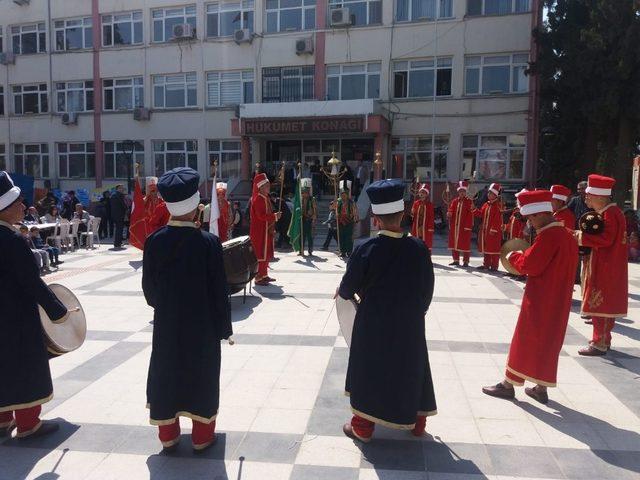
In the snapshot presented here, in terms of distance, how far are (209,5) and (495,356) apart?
78.0ft

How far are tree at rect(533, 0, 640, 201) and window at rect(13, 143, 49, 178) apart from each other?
23925 millimetres

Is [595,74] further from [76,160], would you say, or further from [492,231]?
[76,160]

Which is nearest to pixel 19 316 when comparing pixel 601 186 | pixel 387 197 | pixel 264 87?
pixel 387 197

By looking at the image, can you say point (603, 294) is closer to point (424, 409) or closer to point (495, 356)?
point (495, 356)

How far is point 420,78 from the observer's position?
22.6 meters

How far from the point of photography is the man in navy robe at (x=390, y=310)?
11.9 ft

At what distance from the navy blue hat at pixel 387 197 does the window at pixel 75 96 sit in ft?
88.2

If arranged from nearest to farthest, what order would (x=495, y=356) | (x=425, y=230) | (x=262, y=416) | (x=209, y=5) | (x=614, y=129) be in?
(x=262, y=416) < (x=495, y=356) < (x=425, y=230) < (x=614, y=129) < (x=209, y=5)

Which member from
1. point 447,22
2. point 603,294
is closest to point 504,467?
point 603,294

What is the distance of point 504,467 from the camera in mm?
3578

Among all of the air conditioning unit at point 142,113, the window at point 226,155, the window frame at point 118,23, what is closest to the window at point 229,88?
the window at point 226,155

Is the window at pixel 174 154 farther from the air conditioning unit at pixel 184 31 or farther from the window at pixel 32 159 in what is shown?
the window at pixel 32 159

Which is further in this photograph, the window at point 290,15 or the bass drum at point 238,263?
the window at point 290,15

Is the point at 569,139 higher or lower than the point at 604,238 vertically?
higher
